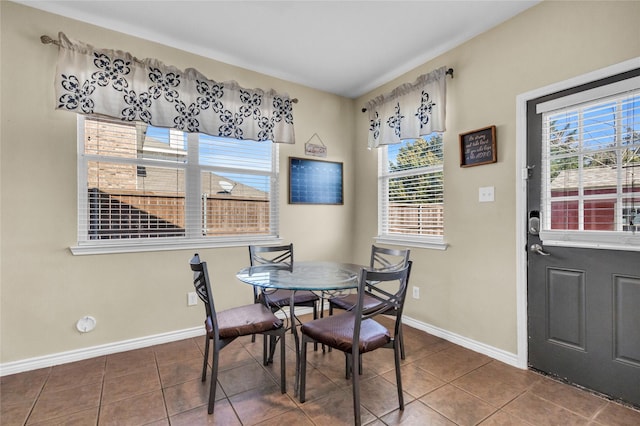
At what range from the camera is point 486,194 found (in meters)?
2.44

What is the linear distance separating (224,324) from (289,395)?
0.60 meters

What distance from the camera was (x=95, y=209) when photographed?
242 centimetres

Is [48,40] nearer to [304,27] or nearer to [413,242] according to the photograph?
[304,27]

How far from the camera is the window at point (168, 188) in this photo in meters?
2.42

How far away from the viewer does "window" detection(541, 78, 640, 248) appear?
1771 millimetres

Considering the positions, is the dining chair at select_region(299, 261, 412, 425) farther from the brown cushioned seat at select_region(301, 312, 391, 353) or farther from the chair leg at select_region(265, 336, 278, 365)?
the chair leg at select_region(265, 336, 278, 365)

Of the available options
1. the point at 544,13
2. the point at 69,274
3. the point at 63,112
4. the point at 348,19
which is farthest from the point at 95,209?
the point at 544,13

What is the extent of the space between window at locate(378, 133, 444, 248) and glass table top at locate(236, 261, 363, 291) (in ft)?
3.19

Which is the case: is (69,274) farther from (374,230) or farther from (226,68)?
(374,230)

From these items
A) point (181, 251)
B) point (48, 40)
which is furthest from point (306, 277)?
point (48, 40)

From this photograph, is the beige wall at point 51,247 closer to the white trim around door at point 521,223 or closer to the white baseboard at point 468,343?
the white baseboard at point 468,343

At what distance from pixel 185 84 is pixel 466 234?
2.77m

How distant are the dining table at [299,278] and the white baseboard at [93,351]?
3.10 feet

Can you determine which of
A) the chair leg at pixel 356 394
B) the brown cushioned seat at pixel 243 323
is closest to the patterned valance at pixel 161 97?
the brown cushioned seat at pixel 243 323
